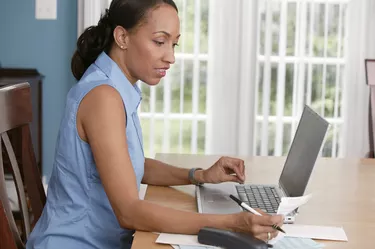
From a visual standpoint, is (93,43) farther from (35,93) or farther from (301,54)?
(301,54)

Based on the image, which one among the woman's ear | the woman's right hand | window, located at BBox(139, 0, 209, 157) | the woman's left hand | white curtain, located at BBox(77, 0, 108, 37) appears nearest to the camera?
the woman's right hand

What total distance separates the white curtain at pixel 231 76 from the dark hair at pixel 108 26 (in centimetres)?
229

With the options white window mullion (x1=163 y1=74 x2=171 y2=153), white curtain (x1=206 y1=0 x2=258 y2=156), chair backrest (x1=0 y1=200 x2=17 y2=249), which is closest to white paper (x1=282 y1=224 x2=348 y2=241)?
chair backrest (x1=0 y1=200 x2=17 y2=249)

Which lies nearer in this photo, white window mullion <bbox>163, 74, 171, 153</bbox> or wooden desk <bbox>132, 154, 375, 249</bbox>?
wooden desk <bbox>132, 154, 375, 249</bbox>

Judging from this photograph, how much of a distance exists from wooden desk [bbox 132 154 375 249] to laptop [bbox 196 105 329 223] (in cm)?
5

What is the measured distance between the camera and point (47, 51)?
14.1 feet

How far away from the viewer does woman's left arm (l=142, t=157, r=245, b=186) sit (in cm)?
205

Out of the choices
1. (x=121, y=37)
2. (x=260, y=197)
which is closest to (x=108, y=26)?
(x=121, y=37)

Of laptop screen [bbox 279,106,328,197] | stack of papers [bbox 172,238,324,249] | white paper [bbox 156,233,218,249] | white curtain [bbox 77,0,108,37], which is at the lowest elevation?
stack of papers [bbox 172,238,324,249]

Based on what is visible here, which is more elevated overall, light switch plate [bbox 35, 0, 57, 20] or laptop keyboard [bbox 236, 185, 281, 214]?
light switch plate [bbox 35, 0, 57, 20]

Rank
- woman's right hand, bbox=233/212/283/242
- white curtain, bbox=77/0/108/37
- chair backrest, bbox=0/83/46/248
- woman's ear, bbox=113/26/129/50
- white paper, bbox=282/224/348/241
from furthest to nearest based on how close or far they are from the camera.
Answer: white curtain, bbox=77/0/108/37
woman's ear, bbox=113/26/129/50
chair backrest, bbox=0/83/46/248
white paper, bbox=282/224/348/241
woman's right hand, bbox=233/212/283/242

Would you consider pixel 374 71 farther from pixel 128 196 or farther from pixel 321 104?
pixel 128 196

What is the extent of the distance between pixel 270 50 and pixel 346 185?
7.04 ft

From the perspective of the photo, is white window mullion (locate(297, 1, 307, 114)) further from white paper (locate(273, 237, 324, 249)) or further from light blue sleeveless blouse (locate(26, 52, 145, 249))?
white paper (locate(273, 237, 324, 249))
